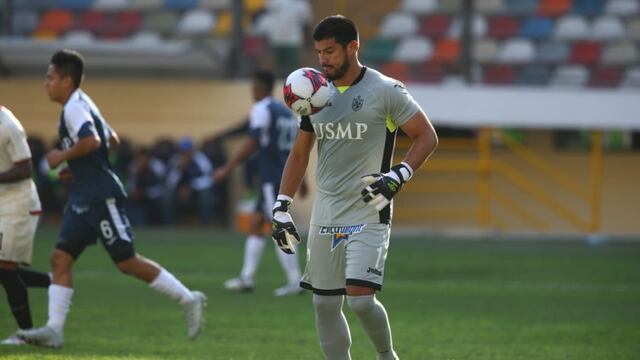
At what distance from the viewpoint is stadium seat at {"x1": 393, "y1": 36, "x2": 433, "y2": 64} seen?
25.8 metres

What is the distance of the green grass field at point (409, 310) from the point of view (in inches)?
361

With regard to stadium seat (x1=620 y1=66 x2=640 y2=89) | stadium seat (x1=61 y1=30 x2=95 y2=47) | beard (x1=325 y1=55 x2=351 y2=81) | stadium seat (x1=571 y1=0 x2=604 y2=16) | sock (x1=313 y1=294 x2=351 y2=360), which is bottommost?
sock (x1=313 y1=294 x2=351 y2=360)

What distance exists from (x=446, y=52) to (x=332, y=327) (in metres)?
19.6

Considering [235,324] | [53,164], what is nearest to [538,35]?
[235,324]

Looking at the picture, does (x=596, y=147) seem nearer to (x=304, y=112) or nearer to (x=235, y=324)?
(x=235, y=324)

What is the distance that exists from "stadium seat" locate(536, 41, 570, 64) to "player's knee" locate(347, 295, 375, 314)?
1976 centimetres

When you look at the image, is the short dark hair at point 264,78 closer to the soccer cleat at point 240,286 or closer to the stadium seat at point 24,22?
the soccer cleat at point 240,286

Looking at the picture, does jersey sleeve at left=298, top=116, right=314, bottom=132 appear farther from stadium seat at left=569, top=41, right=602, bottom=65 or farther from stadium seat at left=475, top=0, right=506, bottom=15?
stadium seat at left=475, top=0, right=506, bottom=15

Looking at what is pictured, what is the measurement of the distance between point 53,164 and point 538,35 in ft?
62.8

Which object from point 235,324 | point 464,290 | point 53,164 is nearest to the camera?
point 53,164

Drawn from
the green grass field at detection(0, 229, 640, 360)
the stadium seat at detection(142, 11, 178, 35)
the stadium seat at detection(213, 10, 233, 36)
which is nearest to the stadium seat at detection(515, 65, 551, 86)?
the stadium seat at detection(213, 10, 233, 36)

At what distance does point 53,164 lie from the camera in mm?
8773

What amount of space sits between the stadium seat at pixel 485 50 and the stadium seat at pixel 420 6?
1.42 metres

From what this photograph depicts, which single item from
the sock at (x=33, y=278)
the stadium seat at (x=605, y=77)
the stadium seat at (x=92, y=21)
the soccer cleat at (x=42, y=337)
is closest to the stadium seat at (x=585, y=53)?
the stadium seat at (x=605, y=77)
